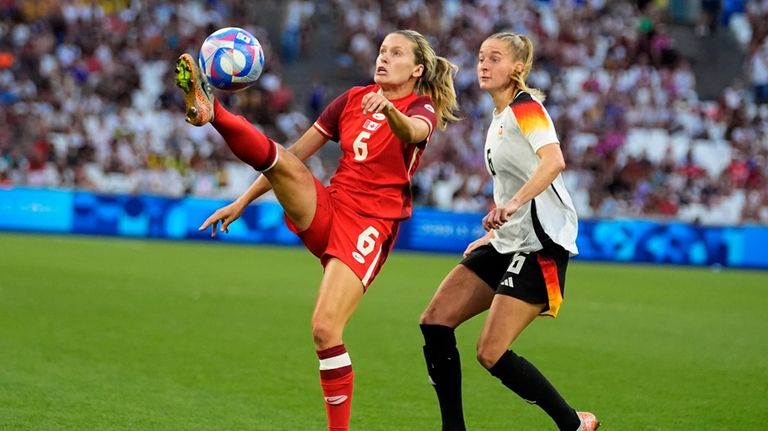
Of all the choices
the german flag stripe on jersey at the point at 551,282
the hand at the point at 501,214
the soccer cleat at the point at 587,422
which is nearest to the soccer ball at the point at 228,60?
the hand at the point at 501,214

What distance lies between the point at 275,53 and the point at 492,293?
22.9m

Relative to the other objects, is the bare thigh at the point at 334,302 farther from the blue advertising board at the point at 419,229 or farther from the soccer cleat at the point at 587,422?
the blue advertising board at the point at 419,229

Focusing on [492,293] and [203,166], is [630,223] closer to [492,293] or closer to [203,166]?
[203,166]

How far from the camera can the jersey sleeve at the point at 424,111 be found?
5.94 metres

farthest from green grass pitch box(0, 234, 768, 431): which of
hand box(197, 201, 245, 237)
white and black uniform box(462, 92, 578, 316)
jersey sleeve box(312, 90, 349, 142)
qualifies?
jersey sleeve box(312, 90, 349, 142)

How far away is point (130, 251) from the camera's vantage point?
19.5 metres

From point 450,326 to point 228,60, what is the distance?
6.01ft

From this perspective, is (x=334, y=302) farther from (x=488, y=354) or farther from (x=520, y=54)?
(x=520, y=54)

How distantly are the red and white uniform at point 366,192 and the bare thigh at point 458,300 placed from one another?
0.41m

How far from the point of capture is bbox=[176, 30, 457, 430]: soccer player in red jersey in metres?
5.49

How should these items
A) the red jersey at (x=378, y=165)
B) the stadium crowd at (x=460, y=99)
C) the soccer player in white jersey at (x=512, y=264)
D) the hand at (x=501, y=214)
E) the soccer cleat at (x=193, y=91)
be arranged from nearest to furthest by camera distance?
the soccer cleat at (x=193, y=91) → the hand at (x=501, y=214) → the soccer player in white jersey at (x=512, y=264) → the red jersey at (x=378, y=165) → the stadium crowd at (x=460, y=99)

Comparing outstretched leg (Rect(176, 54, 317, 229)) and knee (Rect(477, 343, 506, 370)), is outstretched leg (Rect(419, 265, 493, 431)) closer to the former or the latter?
knee (Rect(477, 343, 506, 370))

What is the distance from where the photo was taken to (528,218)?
6.05 m

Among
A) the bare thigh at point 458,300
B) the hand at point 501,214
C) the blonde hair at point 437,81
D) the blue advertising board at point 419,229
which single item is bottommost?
the blue advertising board at point 419,229
